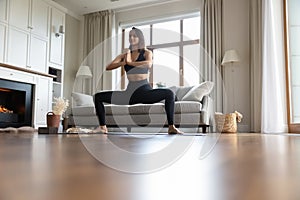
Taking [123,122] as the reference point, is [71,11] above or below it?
above

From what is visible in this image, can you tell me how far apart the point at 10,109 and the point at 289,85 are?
3.76m

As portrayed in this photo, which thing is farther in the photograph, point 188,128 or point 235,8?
point 235,8

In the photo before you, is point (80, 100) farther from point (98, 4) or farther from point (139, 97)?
point (139, 97)

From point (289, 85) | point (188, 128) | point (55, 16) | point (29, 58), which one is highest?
point (55, 16)

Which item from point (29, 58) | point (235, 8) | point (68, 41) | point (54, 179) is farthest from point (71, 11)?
point (54, 179)

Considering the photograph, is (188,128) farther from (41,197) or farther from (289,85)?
(41,197)

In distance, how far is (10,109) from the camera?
14.0ft

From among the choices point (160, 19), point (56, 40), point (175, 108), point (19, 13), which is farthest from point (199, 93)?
point (19, 13)

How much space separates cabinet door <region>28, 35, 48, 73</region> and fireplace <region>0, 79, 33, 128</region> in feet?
1.56

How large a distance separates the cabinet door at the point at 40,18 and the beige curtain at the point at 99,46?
3.71 ft

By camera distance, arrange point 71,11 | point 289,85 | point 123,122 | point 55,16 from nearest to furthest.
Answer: point 289,85 < point 123,122 < point 55,16 < point 71,11

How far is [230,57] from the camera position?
14.8 ft

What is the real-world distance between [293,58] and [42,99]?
3.61 metres

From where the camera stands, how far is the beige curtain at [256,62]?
4352 millimetres
